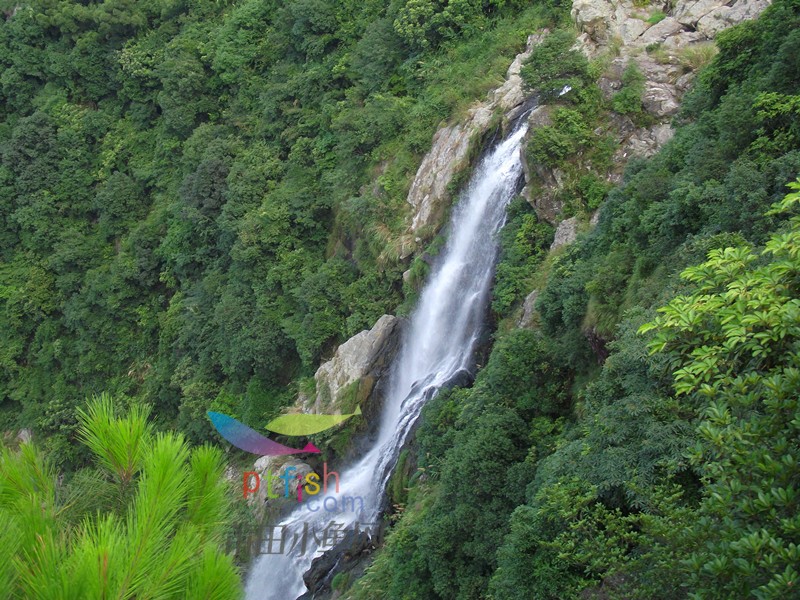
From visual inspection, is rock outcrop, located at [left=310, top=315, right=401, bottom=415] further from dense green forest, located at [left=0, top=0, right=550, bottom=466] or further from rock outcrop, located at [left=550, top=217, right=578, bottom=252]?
rock outcrop, located at [left=550, top=217, right=578, bottom=252]

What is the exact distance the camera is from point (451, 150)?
51.0 feet

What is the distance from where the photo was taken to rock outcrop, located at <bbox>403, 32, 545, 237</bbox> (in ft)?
49.6

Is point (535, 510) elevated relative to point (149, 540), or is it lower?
lower

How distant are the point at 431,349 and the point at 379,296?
2.43 m

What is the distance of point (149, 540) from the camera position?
313 centimetres

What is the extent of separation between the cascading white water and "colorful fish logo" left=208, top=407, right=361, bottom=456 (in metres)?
1.15

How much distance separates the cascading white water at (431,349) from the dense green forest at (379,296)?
75 cm

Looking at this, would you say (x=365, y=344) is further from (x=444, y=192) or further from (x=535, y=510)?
(x=535, y=510)

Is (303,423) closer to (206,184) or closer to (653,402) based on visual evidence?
(206,184)

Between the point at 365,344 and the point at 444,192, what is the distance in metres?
3.54

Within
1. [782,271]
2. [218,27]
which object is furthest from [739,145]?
[218,27]

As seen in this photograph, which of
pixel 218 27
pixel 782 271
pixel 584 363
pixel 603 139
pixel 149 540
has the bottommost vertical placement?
pixel 584 363

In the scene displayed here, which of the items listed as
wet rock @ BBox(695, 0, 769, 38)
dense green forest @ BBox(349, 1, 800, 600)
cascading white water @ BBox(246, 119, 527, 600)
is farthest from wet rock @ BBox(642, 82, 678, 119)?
cascading white water @ BBox(246, 119, 527, 600)

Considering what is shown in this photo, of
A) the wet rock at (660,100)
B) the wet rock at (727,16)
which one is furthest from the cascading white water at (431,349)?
the wet rock at (727,16)
